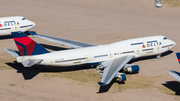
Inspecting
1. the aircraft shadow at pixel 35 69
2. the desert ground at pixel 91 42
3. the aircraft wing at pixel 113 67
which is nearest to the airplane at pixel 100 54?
the aircraft wing at pixel 113 67

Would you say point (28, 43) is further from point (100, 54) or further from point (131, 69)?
point (131, 69)

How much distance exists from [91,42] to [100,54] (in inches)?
619

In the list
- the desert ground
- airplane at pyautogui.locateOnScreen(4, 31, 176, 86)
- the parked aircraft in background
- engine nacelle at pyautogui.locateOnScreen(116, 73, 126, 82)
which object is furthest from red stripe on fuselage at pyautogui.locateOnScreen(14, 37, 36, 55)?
the parked aircraft in background

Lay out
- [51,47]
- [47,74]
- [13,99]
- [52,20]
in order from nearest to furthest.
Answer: [13,99]
[47,74]
[51,47]
[52,20]

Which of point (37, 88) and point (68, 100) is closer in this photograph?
point (68, 100)

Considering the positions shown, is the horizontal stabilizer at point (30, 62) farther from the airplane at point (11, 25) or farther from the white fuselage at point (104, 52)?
the airplane at point (11, 25)

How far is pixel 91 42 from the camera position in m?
60.1

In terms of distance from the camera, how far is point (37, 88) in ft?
127

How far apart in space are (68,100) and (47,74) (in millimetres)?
9530

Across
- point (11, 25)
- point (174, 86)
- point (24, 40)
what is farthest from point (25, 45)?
point (174, 86)

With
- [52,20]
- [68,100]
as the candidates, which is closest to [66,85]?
[68,100]

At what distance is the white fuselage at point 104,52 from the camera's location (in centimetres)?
4184

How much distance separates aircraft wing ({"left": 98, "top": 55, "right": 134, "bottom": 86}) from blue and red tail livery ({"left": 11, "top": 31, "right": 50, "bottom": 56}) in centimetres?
1154

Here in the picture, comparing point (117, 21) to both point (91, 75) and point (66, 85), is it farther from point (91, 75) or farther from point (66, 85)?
point (66, 85)
